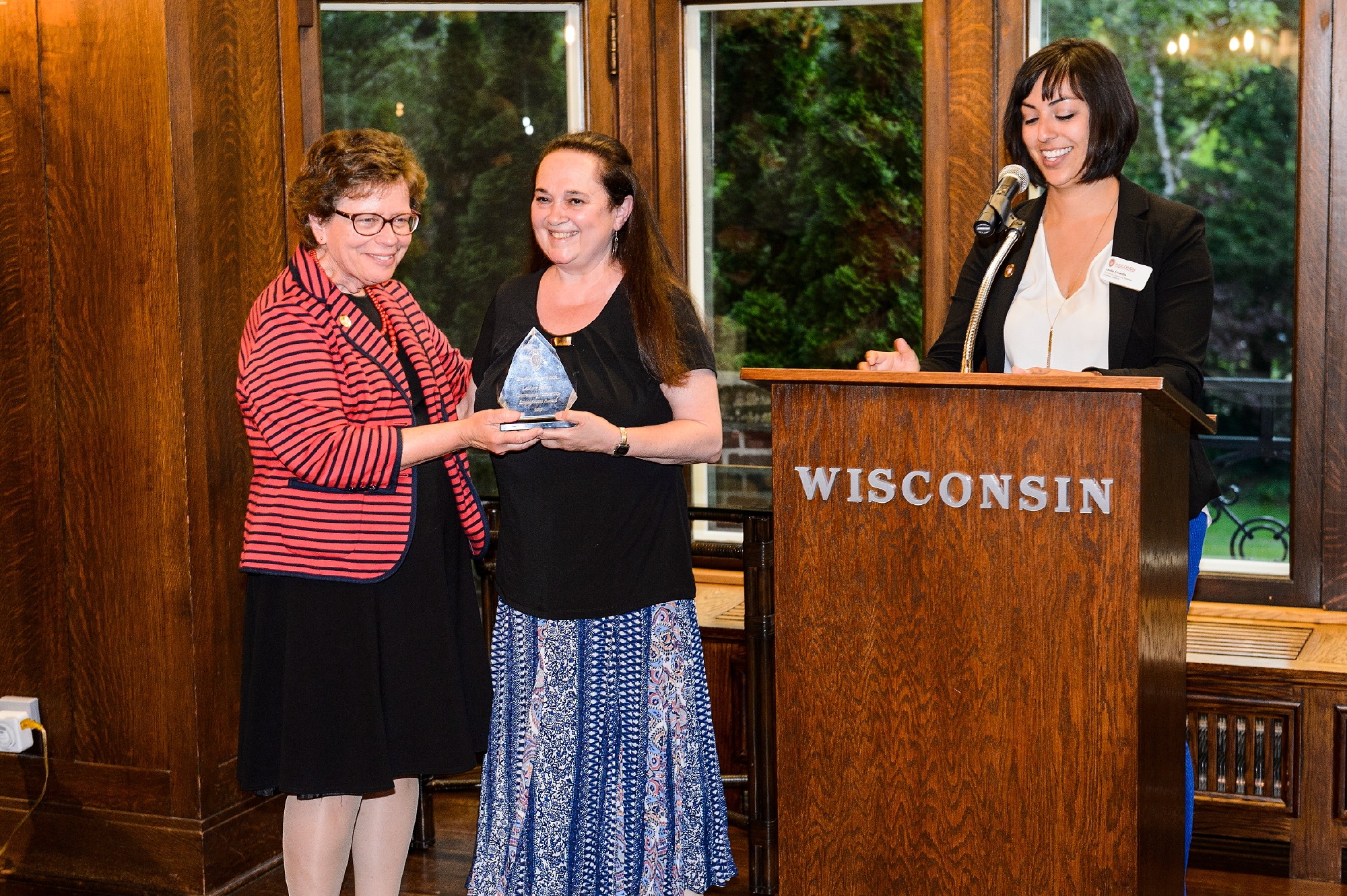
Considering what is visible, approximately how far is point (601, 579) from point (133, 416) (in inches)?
51.5

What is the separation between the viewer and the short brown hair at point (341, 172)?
7.30 ft

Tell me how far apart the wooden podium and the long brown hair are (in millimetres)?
368

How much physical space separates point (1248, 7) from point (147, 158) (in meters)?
2.74

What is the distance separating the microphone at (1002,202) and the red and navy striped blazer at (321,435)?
3.27ft

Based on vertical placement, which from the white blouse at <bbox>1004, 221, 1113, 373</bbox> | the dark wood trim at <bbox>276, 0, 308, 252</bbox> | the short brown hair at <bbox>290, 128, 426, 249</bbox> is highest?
the dark wood trim at <bbox>276, 0, 308, 252</bbox>

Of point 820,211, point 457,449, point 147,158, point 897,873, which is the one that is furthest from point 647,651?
point 820,211

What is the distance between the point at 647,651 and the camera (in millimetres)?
2361

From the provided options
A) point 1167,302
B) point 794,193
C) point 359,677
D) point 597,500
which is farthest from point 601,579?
point 794,193

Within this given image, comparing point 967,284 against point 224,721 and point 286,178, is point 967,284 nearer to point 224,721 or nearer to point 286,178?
point 286,178

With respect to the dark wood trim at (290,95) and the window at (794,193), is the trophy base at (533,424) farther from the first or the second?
the window at (794,193)

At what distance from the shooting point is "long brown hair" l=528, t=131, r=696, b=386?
2301 mm

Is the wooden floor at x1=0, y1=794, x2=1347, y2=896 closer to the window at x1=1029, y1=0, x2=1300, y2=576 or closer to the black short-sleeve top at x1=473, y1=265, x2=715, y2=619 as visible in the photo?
the window at x1=1029, y1=0, x2=1300, y2=576

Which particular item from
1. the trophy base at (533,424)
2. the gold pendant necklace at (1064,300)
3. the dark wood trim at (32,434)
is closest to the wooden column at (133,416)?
the dark wood trim at (32,434)

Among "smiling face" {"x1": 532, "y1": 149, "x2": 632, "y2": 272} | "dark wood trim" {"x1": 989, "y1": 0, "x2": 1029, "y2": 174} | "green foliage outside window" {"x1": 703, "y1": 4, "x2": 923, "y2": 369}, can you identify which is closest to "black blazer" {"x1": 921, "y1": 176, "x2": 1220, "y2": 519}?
"smiling face" {"x1": 532, "y1": 149, "x2": 632, "y2": 272}
